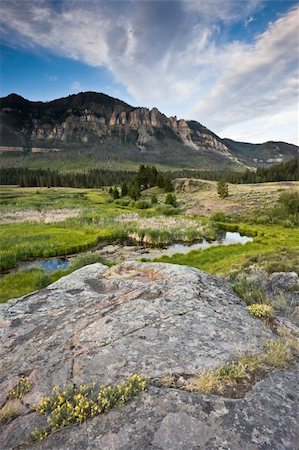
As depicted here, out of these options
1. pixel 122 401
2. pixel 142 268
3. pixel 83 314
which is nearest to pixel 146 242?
pixel 142 268

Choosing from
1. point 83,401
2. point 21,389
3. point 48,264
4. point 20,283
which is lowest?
point 48,264

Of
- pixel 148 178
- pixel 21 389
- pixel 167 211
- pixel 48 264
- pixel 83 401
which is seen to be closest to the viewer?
pixel 83 401

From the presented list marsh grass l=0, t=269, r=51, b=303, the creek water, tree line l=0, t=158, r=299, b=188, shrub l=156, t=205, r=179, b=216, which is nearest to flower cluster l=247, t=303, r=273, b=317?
marsh grass l=0, t=269, r=51, b=303

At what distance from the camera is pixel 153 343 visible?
6.24m

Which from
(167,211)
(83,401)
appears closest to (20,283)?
(83,401)

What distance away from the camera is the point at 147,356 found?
5.81 m

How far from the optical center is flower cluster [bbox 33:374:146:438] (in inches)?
172

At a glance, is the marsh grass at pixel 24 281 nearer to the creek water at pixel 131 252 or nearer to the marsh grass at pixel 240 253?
the creek water at pixel 131 252

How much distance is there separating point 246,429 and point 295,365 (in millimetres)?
2306

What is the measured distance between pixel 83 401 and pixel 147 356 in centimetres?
163

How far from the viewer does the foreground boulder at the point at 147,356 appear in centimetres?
413

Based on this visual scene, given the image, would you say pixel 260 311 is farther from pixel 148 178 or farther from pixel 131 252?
pixel 148 178

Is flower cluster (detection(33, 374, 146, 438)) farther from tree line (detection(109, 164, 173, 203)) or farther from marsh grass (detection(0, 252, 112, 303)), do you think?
tree line (detection(109, 164, 173, 203))

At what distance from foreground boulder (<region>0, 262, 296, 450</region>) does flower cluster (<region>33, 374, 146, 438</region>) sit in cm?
13
